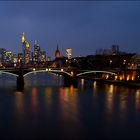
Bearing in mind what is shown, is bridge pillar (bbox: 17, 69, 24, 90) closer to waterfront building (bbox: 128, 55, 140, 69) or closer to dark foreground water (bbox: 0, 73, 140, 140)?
dark foreground water (bbox: 0, 73, 140, 140)

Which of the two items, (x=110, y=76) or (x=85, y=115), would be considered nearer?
(x=85, y=115)

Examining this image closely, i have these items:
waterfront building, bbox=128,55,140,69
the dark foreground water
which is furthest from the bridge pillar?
waterfront building, bbox=128,55,140,69

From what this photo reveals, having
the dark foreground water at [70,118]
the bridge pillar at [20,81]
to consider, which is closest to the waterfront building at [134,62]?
the bridge pillar at [20,81]

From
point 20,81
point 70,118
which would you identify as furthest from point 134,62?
point 70,118

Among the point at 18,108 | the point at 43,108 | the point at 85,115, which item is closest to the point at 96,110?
the point at 85,115

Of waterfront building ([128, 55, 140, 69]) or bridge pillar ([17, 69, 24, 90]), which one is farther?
waterfront building ([128, 55, 140, 69])

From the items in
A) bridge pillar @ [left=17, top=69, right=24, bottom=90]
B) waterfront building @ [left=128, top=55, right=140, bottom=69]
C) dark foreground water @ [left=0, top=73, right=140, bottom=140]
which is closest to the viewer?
dark foreground water @ [left=0, top=73, right=140, bottom=140]

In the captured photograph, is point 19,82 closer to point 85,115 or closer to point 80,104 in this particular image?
point 80,104

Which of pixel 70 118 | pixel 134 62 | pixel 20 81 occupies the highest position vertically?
pixel 134 62

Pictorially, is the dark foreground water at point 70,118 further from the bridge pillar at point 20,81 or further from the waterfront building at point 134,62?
the waterfront building at point 134,62

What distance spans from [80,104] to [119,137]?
435 inches

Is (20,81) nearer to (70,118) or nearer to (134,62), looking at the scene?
(134,62)

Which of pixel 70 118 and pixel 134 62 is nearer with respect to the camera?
pixel 70 118

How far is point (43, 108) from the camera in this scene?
25.4m
